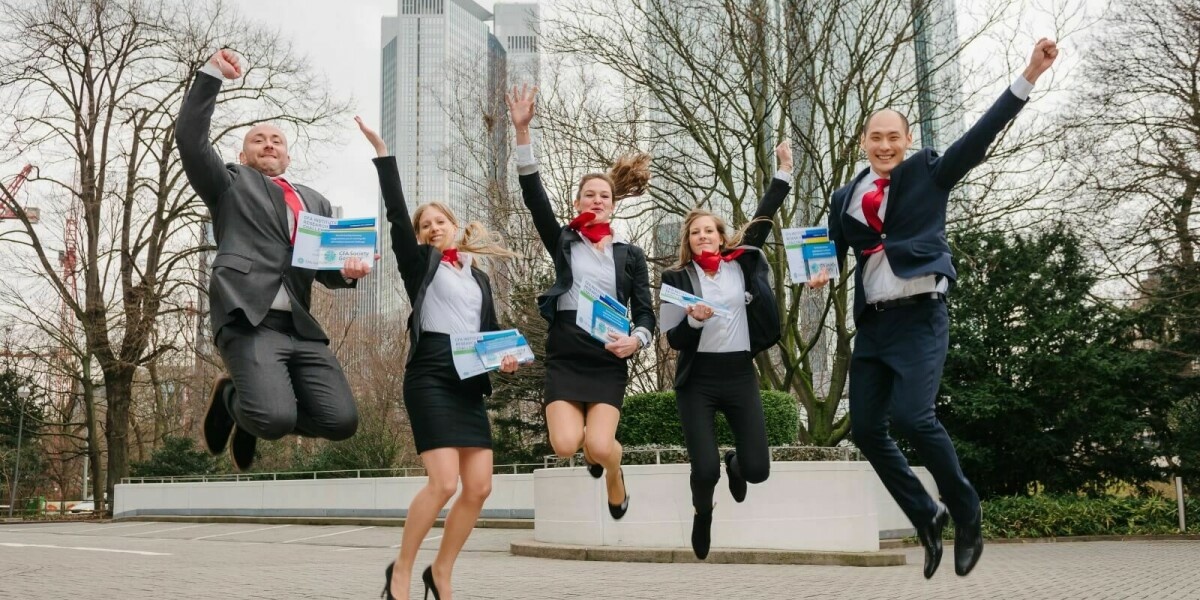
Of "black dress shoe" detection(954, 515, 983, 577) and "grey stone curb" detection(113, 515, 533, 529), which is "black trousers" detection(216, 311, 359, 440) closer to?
"black dress shoe" detection(954, 515, 983, 577)

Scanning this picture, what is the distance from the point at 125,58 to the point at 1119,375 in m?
24.5

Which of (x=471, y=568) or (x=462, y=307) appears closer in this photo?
(x=462, y=307)

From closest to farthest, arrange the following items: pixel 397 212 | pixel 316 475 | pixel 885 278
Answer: pixel 885 278 < pixel 397 212 < pixel 316 475

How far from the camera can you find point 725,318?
20.0 ft

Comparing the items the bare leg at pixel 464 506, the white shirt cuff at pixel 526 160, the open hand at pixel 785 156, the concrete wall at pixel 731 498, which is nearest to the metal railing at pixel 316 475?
the concrete wall at pixel 731 498

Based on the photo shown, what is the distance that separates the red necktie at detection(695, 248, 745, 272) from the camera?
20.9 feet

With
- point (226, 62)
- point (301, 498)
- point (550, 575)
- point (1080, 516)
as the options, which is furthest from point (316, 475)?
point (226, 62)

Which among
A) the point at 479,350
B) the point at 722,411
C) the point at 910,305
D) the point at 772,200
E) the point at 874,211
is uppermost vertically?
the point at 772,200

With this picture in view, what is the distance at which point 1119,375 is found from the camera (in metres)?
21.7

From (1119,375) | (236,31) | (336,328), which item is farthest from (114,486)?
(1119,375)

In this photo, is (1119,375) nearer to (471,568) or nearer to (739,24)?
(739,24)

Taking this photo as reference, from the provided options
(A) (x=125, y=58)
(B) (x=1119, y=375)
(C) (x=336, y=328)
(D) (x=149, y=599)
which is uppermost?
(A) (x=125, y=58)

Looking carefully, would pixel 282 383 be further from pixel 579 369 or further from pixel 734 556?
pixel 734 556

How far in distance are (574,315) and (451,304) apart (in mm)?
758
